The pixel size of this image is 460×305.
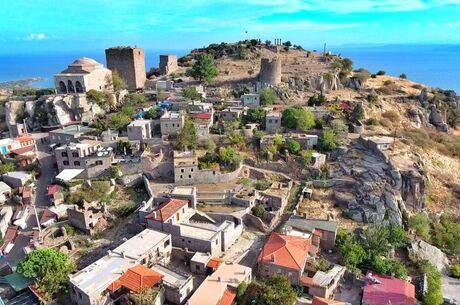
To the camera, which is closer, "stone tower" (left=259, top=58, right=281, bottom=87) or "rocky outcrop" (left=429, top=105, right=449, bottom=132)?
"rocky outcrop" (left=429, top=105, right=449, bottom=132)

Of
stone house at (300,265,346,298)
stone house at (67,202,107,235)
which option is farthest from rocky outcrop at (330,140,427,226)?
stone house at (67,202,107,235)

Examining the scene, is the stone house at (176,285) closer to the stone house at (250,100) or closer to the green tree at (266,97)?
the stone house at (250,100)

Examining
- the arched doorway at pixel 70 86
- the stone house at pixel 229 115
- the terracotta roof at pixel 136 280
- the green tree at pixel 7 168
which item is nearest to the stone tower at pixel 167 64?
the arched doorway at pixel 70 86

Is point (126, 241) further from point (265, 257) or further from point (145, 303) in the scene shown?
point (265, 257)

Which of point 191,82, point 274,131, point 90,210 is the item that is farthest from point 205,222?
point 191,82

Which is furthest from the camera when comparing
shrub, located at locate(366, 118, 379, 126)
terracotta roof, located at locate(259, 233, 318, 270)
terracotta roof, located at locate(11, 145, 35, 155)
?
shrub, located at locate(366, 118, 379, 126)

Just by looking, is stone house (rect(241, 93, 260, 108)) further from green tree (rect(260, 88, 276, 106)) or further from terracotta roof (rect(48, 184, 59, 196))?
terracotta roof (rect(48, 184, 59, 196))

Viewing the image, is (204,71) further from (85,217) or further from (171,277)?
(171,277)
